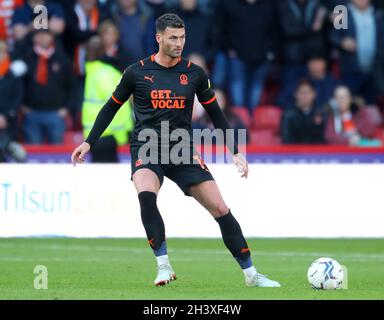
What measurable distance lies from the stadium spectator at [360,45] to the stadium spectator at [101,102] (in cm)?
465

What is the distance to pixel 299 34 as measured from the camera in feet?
66.1

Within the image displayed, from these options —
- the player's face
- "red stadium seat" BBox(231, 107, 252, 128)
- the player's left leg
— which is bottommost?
the player's left leg

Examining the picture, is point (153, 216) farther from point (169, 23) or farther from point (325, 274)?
point (169, 23)

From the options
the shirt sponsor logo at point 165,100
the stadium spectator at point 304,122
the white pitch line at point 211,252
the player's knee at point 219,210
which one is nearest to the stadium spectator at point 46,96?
the stadium spectator at point 304,122

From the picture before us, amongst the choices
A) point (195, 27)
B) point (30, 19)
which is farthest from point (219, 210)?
point (30, 19)

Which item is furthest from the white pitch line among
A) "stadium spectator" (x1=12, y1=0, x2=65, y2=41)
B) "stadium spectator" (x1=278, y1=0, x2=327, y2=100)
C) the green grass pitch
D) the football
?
"stadium spectator" (x1=278, y1=0, x2=327, y2=100)

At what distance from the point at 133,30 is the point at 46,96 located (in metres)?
1.78

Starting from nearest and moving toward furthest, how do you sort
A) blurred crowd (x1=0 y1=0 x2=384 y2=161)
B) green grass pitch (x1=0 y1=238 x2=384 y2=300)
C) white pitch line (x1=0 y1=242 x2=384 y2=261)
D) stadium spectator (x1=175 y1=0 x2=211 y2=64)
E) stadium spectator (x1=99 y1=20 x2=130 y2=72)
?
green grass pitch (x1=0 y1=238 x2=384 y2=300) → white pitch line (x1=0 y1=242 x2=384 y2=261) → stadium spectator (x1=99 y1=20 x2=130 y2=72) → blurred crowd (x1=0 y1=0 x2=384 y2=161) → stadium spectator (x1=175 y1=0 x2=211 y2=64)

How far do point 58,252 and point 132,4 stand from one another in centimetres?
636

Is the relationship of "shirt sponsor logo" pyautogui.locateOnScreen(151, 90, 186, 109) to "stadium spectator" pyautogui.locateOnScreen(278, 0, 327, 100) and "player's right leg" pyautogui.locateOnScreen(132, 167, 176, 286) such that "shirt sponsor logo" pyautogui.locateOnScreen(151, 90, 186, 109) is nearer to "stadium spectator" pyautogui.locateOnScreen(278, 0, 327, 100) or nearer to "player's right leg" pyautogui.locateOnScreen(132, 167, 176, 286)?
"player's right leg" pyautogui.locateOnScreen(132, 167, 176, 286)

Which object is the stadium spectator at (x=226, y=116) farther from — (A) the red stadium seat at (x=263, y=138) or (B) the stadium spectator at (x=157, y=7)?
(B) the stadium spectator at (x=157, y=7)

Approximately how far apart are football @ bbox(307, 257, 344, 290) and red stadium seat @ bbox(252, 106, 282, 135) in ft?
31.1

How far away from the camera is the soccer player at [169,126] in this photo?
34.6ft

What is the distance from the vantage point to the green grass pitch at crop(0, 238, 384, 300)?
10.2 metres
